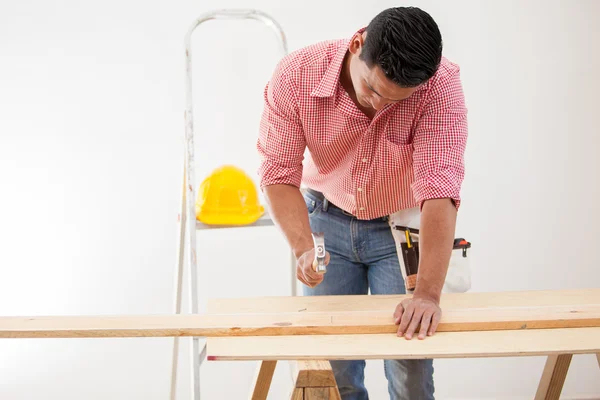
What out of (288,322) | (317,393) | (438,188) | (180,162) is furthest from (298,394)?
(180,162)

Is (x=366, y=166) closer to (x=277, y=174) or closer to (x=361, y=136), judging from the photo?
(x=361, y=136)

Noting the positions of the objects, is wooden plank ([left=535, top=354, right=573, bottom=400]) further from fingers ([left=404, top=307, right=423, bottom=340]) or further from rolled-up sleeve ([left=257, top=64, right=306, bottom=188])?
rolled-up sleeve ([left=257, top=64, right=306, bottom=188])

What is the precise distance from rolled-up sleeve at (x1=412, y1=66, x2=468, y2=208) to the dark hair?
0.26 meters

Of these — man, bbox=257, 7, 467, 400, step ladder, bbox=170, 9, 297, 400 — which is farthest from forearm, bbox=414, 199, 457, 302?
step ladder, bbox=170, 9, 297, 400

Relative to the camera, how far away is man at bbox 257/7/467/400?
1.85 meters

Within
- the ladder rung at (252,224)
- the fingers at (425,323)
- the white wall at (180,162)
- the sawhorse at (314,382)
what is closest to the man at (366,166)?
the fingers at (425,323)

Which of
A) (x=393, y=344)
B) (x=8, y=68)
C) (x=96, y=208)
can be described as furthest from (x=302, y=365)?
(x=8, y=68)

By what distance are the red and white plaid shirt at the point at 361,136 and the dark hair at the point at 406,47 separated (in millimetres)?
268

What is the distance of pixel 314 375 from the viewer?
165cm

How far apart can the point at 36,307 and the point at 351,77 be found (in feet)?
7.20

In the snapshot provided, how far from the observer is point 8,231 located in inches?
136

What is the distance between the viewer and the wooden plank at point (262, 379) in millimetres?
1955

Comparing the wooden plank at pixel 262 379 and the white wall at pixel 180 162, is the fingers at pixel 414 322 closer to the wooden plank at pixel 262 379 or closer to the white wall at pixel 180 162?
the wooden plank at pixel 262 379

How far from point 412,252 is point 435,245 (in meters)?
0.24
